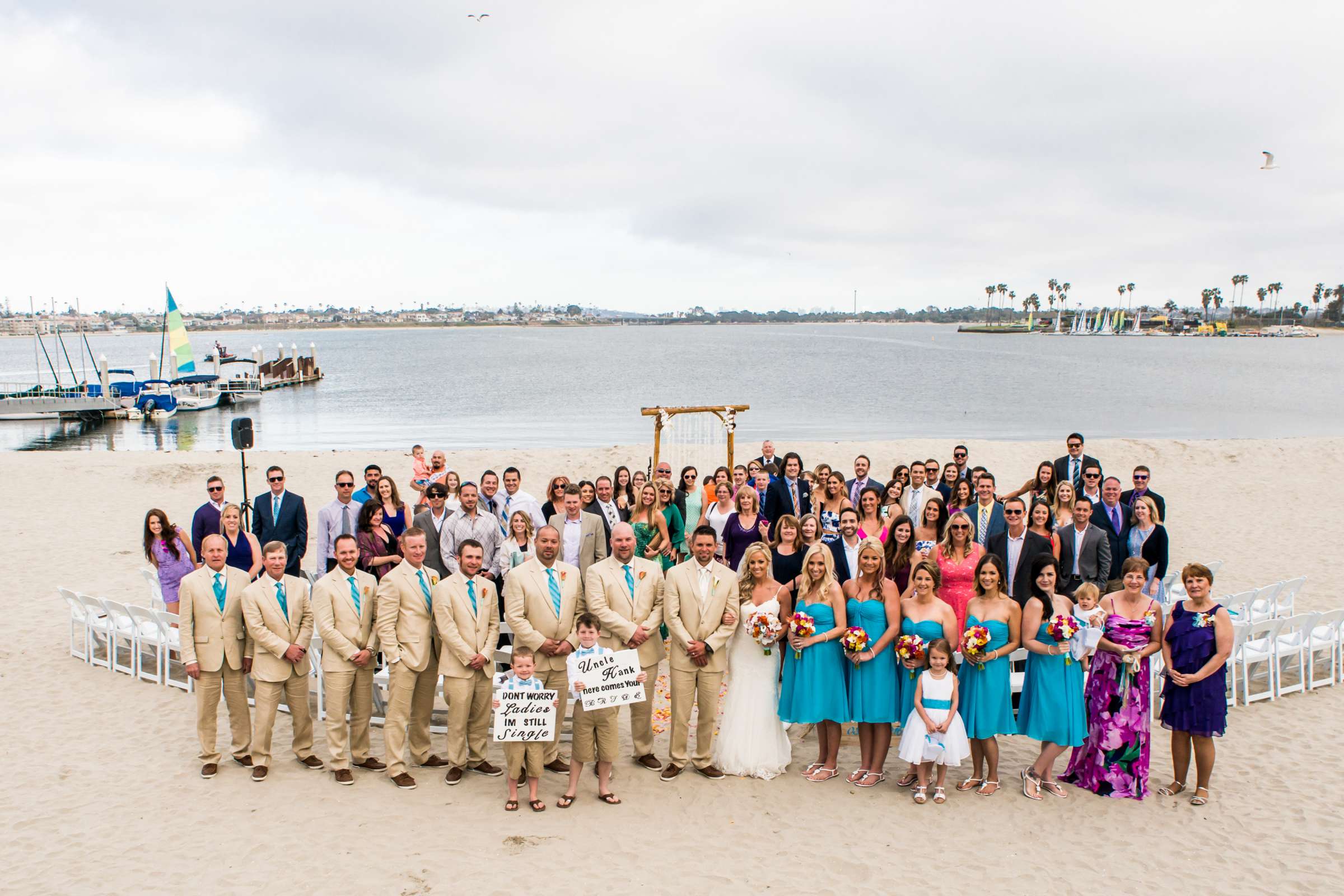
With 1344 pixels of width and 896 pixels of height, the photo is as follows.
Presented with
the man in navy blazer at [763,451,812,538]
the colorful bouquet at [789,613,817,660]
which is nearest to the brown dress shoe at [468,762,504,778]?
the colorful bouquet at [789,613,817,660]

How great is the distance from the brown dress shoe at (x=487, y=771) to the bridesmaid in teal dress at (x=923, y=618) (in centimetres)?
311

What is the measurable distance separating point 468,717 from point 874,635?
3155mm

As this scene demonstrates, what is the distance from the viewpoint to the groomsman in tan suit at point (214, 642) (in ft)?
20.6

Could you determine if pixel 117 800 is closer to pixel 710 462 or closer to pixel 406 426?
pixel 710 462

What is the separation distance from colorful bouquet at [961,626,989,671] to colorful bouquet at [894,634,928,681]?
10.7 inches

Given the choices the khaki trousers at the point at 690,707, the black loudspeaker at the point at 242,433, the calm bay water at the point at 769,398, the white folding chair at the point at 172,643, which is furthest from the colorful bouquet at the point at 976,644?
the calm bay water at the point at 769,398

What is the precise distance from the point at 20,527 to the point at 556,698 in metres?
14.6

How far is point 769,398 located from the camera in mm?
57688

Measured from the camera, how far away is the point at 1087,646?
6137 millimetres

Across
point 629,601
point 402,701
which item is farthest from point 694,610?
point 402,701

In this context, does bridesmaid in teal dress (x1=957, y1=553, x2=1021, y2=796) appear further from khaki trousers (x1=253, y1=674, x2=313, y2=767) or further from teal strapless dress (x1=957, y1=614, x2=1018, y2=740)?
khaki trousers (x1=253, y1=674, x2=313, y2=767)

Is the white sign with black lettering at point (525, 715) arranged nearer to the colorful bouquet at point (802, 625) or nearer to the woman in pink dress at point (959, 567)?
the colorful bouquet at point (802, 625)

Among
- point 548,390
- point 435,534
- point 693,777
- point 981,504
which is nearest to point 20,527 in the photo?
point 435,534

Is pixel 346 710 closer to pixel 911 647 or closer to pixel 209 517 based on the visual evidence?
pixel 209 517
